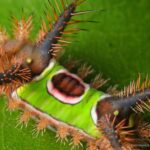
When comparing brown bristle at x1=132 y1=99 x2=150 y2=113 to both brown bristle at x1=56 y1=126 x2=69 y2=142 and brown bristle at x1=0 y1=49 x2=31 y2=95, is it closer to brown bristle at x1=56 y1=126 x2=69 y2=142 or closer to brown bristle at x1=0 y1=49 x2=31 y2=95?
brown bristle at x1=56 y1=126 x2=69 y2=142

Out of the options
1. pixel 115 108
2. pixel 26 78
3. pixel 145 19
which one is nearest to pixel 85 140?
pixel 115 108

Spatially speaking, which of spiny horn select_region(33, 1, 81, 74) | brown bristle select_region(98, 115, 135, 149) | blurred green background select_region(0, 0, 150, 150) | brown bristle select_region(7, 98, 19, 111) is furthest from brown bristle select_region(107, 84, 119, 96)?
brown bristle select_region(7, 98, 19, 111)

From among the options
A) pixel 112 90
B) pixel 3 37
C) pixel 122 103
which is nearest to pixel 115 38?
pixel 112 90

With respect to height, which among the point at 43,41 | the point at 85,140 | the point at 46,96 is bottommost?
the point at 85,140

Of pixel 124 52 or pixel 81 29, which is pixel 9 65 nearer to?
pixel 81 29

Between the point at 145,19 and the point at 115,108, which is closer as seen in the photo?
the point at 115,108

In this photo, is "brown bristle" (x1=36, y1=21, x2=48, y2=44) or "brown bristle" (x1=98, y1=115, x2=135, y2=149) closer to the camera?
"brown bristle" (x1=98, y1=115, x2=135, y2=149)

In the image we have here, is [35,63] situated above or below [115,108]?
above
